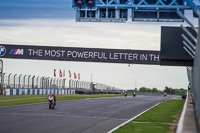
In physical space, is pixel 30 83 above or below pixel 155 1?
below

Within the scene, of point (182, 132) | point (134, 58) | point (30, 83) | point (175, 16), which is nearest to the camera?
point (182, 132)

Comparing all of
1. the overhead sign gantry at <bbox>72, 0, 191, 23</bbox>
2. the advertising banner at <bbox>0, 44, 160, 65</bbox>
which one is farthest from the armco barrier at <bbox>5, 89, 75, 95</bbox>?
the overhead sign gantry at <bbox>72, 0, 191, 23</bbox>

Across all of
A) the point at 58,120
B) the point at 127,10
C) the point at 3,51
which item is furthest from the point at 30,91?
the point at 58,120

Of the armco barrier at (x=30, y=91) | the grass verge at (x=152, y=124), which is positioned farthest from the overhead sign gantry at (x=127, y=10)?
the armco barrier at (x=30, y=91)

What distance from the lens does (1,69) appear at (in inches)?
1984

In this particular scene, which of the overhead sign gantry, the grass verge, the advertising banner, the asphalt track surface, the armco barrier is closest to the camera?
the asphalt track surface

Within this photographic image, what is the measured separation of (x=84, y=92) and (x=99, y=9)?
186ft

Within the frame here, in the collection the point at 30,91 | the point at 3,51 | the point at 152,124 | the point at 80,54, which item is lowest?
the point at 152,124

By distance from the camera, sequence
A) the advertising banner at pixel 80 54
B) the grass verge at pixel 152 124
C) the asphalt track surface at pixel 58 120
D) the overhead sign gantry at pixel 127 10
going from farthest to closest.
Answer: the advertising banner at pixel 80 54 → the overhead sign gantry at pixel 127 10 → the grass verge at pixel 152 124 → the asphalt track surface at pixel 58 120

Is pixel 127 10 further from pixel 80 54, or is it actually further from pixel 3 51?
pixel 3 51

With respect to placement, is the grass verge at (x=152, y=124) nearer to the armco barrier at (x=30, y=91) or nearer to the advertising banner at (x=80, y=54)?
the advertising banner at (x=80, y=54)

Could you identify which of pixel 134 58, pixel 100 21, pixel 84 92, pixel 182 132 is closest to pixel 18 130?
pixel 182 132

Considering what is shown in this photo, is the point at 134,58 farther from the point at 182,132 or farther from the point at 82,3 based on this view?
the point at 182,132

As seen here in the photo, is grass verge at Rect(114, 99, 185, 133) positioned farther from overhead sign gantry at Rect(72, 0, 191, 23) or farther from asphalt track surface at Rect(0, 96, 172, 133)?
overhead sign gantry at Rect(72, 0, 191, 23)
